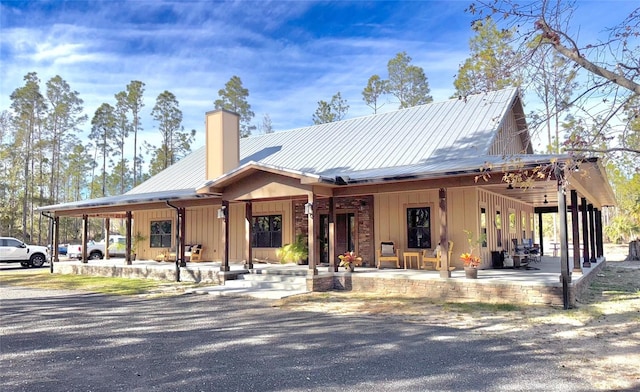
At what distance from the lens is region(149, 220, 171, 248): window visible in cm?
1878

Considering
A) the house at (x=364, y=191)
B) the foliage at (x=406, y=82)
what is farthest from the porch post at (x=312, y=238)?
the foliage at (x=406, y=82)

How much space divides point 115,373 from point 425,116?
45.4 feet

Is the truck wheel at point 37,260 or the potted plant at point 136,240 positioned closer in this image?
the potted plant at point 136,240

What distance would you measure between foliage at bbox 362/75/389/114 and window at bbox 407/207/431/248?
23.5 meters

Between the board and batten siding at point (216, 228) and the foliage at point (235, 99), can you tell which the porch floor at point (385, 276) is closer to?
the board and batten siding at point (216, 228)

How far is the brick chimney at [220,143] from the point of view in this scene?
58.1 ft

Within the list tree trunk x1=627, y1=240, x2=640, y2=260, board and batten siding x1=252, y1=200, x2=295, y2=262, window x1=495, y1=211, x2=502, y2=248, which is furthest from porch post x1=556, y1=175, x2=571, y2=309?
tree trunk x1=627, y1=240, x2=640, y2=260

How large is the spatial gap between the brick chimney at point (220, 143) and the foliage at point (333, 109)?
19234 millimetres

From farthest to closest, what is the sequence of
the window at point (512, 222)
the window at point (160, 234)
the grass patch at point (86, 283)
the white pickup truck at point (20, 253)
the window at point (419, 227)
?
the white pickup truck at point (20, 253), the window at point (160, 234), the window at point (512, 222), the window at point (419, 227), the grass patch at point (86, 283)

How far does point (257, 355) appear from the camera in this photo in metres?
5.56

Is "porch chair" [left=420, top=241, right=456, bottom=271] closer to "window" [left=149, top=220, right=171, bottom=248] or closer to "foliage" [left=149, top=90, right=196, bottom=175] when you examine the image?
"window" [left=149, top=220, right=171, bottom=248]

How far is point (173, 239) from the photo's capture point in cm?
1847

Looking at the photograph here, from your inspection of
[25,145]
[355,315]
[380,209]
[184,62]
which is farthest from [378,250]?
[25,145]

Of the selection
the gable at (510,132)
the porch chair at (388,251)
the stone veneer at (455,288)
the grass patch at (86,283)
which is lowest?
the grass patch at (86,283)
